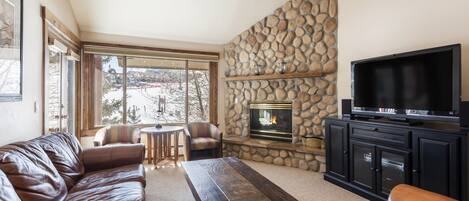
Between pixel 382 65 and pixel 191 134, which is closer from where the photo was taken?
pixel 382 65

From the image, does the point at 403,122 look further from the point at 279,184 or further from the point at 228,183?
the point at 228,183

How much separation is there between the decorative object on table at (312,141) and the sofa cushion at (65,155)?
3.18 meters

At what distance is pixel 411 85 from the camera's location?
8.75ft

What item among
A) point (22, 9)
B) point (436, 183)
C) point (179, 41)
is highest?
point (179, 41)

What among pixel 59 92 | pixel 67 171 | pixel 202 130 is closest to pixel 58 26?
pixel 59 92

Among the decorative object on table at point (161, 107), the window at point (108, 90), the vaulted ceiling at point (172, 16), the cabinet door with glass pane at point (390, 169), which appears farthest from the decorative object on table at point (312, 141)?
the window at point (108, 90)

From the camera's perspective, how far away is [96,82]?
15.0 ft

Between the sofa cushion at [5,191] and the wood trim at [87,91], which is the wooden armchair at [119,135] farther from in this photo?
the sofa cushion at [5,191]

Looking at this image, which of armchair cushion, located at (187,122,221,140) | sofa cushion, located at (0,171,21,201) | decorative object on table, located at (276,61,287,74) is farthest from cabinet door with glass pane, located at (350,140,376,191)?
sofa cushion, located at (0,171,21,201)

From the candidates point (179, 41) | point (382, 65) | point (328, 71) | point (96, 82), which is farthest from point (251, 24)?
point (96, 82)

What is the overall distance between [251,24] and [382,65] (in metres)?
2.64

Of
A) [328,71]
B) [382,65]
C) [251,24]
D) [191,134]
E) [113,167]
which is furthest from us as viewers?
[251,24]

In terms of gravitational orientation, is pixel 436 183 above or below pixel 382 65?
below

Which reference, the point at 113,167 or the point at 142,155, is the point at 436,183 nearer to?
the point at 142,155
